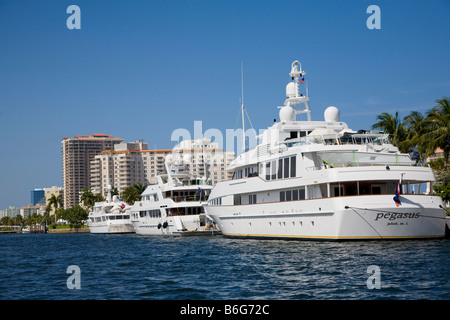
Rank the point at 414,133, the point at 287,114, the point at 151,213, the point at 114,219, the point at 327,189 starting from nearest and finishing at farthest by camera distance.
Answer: the point at 327,189
the point at 287,114
the point at 414,133
the point at 151,213
the point at 114,219

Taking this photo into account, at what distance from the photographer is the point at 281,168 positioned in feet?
119

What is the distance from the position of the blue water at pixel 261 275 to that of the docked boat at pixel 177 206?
81.0ft

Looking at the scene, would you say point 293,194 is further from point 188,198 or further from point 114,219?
point 114,219

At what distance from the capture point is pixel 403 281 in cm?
1762

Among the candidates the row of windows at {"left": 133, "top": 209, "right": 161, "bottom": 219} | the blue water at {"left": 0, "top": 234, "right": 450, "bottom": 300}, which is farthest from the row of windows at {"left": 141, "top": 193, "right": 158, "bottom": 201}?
the blue water at {"left": 0, "top": 234, "right": 450, "bottom": 300}

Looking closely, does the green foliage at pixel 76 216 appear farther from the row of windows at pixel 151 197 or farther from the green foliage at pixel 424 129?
the green foliage at pixel 424 129

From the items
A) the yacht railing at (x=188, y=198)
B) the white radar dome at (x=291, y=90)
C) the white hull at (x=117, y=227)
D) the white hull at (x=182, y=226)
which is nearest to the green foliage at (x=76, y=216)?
the white hull at (x=117, y=227)

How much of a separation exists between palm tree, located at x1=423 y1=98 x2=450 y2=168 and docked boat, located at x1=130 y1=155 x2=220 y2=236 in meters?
21.9

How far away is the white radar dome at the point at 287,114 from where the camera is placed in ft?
140

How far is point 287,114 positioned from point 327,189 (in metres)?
12.2

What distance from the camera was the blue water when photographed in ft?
54.9

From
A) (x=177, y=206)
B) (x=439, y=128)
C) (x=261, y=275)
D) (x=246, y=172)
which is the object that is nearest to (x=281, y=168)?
(x=246, y=172)

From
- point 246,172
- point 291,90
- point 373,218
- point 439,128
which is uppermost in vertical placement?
point 291,90
